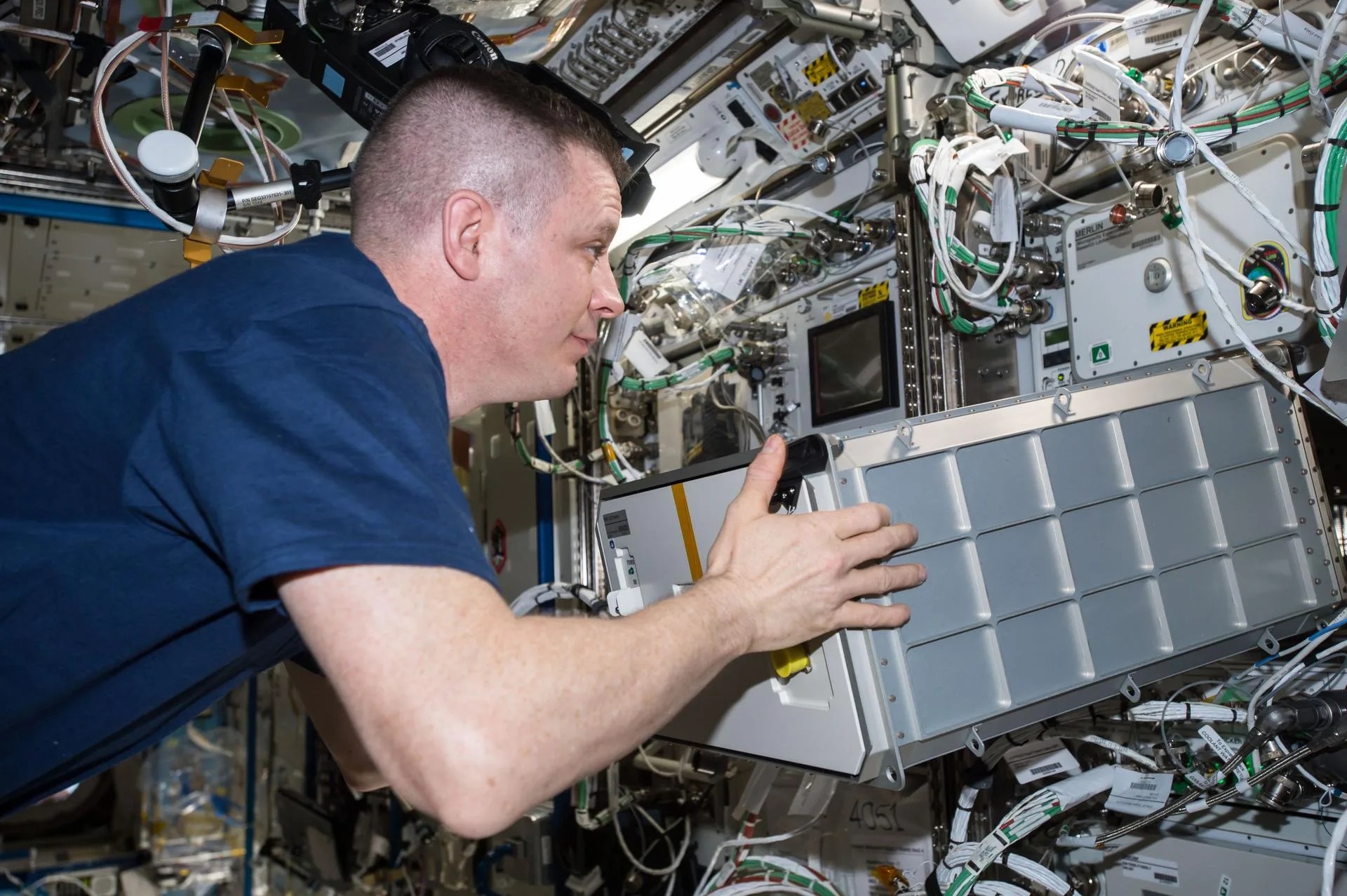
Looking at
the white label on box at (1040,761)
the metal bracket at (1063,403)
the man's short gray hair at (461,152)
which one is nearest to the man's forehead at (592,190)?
the man's short gray hair at (461,152)

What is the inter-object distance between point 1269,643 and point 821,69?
6.50 ft

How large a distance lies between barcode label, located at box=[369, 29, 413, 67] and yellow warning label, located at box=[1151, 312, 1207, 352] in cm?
178

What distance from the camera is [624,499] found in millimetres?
1966

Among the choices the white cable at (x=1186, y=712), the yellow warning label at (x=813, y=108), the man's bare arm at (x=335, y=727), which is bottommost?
the white cable at (x=1186, y=712)

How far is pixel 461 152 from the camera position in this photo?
1641 mm

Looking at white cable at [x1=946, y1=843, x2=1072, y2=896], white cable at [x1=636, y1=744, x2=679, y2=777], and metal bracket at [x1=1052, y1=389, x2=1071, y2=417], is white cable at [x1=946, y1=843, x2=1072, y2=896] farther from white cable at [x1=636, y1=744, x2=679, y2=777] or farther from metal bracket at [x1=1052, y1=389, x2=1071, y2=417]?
white cable at [x1=636, y1=744, x2=679, y2=777]

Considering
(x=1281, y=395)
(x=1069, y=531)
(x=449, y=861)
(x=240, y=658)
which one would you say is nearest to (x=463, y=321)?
(x=240, y=658)

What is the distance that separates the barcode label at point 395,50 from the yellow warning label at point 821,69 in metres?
1.32

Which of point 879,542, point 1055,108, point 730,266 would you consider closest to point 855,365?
point 730,266

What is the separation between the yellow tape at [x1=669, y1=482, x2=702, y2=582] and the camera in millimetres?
1793

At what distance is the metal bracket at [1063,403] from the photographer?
5.74 ft

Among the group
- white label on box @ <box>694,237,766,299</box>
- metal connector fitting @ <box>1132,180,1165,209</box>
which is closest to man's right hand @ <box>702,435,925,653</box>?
metal connector fitting @ <box>1132,180,1165,209</box>

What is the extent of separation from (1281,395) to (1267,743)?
70cm

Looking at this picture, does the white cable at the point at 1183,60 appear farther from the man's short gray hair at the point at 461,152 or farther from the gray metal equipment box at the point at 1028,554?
the man's short gray hair at the point at 461,152
